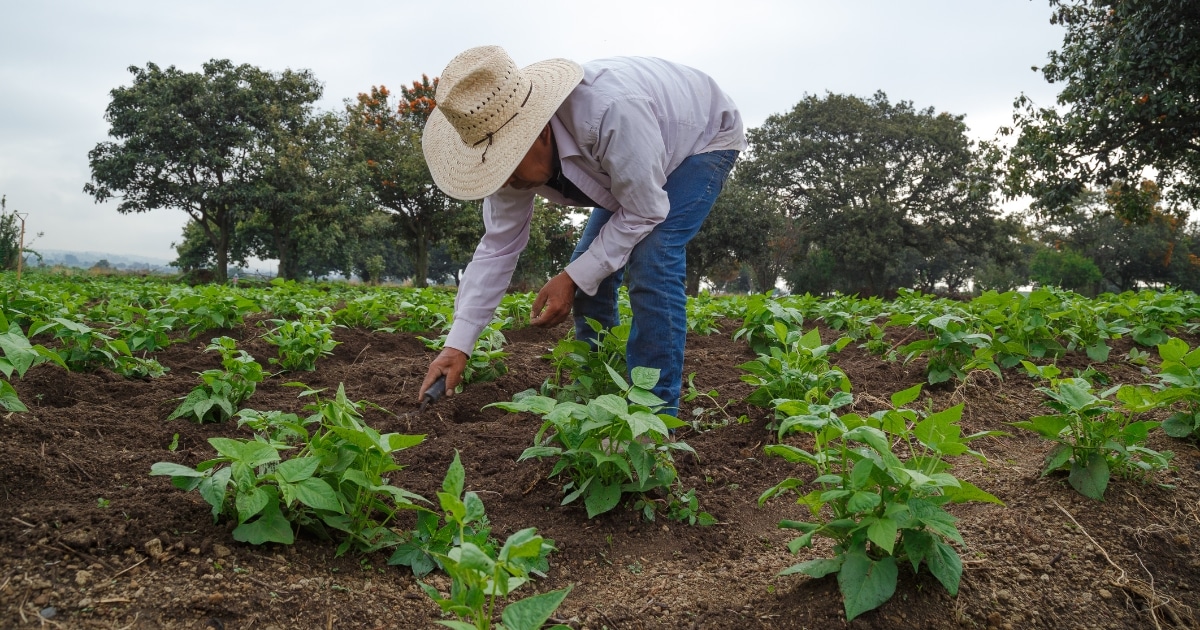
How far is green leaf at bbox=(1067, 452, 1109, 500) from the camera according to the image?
2096 mm

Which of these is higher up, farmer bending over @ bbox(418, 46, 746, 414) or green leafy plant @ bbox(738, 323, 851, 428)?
farmer bending over @ bbox(418, 46, 746, 414)

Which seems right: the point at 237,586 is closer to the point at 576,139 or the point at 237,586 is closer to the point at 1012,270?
the point at 576,139

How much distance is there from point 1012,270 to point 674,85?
4683 centimetres

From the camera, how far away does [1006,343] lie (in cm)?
→ 365

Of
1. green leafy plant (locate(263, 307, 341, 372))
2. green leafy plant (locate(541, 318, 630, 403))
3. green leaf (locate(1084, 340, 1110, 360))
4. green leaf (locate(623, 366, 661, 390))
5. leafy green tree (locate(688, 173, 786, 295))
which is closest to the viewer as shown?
green leaf (locate(623, 366, 661, 390))

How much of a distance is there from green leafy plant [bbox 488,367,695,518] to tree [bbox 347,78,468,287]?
2486 centimetres

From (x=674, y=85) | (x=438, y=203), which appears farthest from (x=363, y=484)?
(x=438, y=203)

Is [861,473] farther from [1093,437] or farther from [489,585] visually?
[1093,437]

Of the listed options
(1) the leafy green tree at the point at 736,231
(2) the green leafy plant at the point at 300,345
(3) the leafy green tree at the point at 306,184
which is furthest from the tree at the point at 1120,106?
(3) the leafy green tree at the point at 306,184

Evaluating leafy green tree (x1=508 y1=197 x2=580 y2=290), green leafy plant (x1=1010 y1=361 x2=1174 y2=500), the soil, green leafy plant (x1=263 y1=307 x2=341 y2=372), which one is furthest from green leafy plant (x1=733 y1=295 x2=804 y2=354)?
leafy green tree (x1=508 y1=197 x2=580 y2=290)

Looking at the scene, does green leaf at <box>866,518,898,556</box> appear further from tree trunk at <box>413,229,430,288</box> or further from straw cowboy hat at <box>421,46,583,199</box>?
tree trunk at <box>413,229,430,288</box>

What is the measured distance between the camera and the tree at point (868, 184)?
33.0m

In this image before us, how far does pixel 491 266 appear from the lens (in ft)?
9.47

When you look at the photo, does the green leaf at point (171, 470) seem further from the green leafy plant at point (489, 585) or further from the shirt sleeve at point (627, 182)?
the shirt sleeve at point (627, 182)
